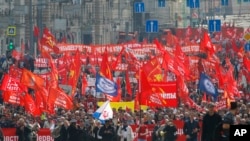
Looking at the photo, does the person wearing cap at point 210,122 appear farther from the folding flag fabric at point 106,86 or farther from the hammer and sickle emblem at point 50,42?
the hammer and sickle emblem at point 50,42

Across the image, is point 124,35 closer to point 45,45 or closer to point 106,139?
point 45,45

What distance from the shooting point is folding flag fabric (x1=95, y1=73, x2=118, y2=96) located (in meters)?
38.8

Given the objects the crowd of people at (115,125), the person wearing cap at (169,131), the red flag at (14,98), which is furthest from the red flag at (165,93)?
the red flag at (14,98)

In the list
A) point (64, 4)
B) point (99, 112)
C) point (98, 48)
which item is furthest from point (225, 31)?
point (99, 112)

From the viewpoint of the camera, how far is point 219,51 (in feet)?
239

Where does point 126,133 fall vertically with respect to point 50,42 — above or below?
below

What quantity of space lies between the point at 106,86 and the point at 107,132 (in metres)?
7.06

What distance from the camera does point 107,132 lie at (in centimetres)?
3209

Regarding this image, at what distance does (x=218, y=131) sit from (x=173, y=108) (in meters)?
16.3

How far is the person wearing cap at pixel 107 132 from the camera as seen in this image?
1264 inches

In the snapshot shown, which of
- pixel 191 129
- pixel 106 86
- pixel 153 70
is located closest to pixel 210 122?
pixel 191 129

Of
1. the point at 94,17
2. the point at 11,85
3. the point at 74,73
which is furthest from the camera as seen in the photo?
the point at 94,17

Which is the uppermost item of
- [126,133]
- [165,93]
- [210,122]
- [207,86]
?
[210,122]

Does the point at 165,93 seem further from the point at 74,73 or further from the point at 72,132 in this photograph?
the point at 74,73
